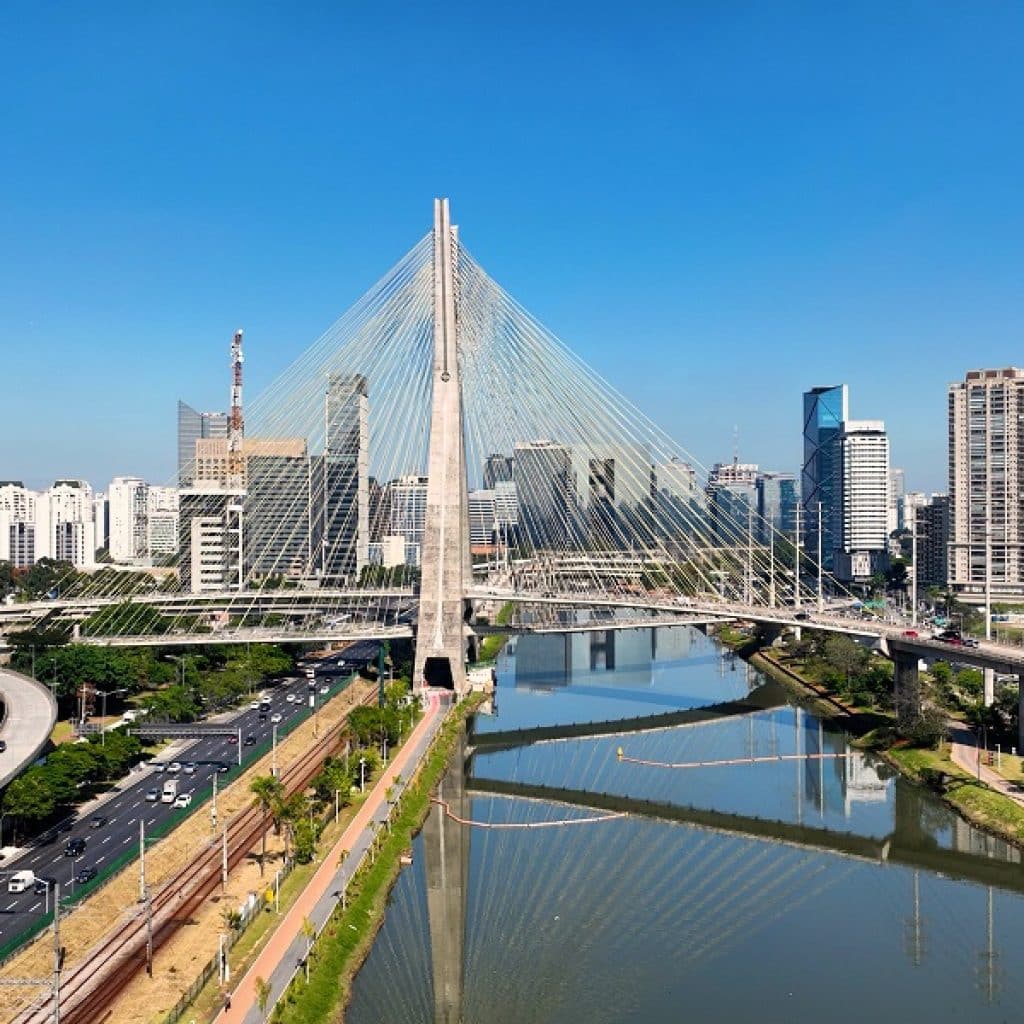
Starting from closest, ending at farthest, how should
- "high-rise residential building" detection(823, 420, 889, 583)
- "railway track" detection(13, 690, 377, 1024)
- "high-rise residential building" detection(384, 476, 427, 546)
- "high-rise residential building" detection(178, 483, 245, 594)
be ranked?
"railway track" detection(13, 690, 377, 1024)
"high-rise residential building" detection(384, 476, 427, 546)
"high-rise residential building" detection(178, 483, 245, 594)
"high-rise residential building" detection(823, 420, 889, 583)

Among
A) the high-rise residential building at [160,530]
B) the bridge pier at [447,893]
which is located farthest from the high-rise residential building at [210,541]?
the bridge pier at [447,893]

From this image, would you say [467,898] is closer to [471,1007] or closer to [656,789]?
[471,1007]

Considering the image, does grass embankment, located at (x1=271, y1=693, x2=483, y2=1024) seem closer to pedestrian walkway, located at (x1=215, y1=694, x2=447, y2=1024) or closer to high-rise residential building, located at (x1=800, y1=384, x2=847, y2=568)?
pedestrian walkway, located at (x1=215, y1=694, x2=447, y2=1024)

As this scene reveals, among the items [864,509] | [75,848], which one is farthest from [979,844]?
[864,509]

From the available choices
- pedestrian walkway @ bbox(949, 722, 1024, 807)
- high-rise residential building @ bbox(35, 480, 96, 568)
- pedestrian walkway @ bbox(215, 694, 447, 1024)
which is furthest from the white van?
high-rise residential building @ bbox(35, 480, 96, 568)

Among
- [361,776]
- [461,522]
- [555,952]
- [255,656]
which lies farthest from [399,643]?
[555,952]

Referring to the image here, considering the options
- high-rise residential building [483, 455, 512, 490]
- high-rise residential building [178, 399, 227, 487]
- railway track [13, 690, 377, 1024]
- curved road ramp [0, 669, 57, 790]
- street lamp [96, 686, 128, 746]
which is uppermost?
high-rise residential building [178, 399, 227, 487]

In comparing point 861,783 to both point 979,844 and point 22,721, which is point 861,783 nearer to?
point 979,844
